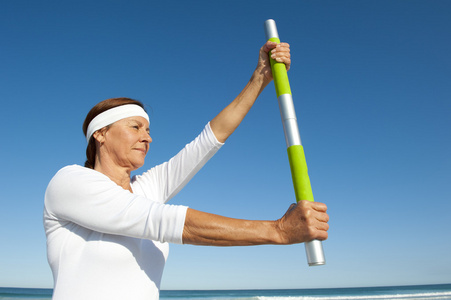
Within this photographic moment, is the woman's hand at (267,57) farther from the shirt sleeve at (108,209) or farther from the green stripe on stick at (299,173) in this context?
the shirt sleeve at (108,209)

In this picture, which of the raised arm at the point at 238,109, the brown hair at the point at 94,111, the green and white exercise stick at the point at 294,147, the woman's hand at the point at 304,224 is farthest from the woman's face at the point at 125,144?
the woman's hand at the point at 304,224

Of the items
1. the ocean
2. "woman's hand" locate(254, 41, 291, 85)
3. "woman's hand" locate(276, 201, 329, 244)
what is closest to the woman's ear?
"woman's hand" locate(254, 41, 291, 85)

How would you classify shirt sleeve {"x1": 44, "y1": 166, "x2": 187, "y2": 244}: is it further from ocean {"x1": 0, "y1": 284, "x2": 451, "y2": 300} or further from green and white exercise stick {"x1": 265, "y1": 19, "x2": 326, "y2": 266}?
ocean {"x1": 0, "y1": 284, "x2": 451, "y2": 300}

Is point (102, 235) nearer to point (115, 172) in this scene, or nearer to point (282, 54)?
point (115, 172)

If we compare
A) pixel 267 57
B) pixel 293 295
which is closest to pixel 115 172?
pixel 267 57

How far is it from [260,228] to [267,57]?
127 centimetres

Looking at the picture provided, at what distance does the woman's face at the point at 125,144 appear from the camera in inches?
84.1

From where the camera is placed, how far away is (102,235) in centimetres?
175

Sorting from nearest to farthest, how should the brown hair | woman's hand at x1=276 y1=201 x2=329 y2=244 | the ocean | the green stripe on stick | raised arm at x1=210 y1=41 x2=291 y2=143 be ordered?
woman's hand at x1=276 y1=201 x2=329 y2=244, the green stripe on stick, the brown hair, raised arm at x1=210 y1=41 x2=291 y2=143, the ocean

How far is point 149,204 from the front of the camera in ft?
5.07

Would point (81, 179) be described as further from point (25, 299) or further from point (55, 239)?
point (25, 299)

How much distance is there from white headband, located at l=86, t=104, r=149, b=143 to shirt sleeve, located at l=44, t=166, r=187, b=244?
514mm

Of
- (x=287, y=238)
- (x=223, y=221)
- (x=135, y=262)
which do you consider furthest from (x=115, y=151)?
(x=287, y=238)

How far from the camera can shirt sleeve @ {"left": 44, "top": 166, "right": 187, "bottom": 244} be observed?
150 cm
